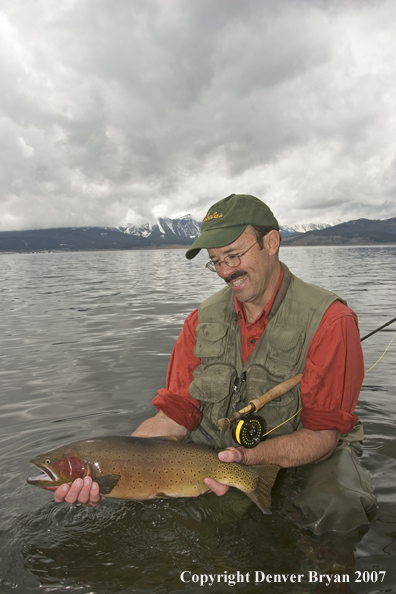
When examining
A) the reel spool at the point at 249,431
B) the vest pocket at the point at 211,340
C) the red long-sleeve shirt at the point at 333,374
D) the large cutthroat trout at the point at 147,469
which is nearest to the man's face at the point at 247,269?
the vest pocket at the point at 211,340

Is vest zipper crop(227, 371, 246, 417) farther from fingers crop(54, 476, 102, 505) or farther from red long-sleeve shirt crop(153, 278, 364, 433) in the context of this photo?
fingers crop(54, 476, 102, 505)

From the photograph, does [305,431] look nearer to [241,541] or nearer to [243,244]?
[241,541]

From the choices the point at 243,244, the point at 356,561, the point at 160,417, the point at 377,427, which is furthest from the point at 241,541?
the point at 377,427

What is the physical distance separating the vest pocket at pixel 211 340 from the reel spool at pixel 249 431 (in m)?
0.86

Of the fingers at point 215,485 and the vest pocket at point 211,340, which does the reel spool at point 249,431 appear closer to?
the fingers at point 215,485

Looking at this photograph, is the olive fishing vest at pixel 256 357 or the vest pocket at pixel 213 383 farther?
the vest pocket at pixel 213 383

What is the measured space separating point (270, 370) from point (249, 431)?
681 mm

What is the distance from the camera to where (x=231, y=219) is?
3.96m

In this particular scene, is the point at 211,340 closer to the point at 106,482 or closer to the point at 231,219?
the point at 231,219

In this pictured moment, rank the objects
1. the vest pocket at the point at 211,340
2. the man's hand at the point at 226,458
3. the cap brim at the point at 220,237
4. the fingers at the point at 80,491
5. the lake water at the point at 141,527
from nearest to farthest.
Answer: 1. the lake water at the point at 141,527
2. the fingers at the point at 80,491
3. the man's hand at the point at 226,458
4. the cap brim at the point at 220,237
5. the vest pocket at the point at 211,340

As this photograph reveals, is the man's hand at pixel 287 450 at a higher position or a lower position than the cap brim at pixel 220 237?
lower

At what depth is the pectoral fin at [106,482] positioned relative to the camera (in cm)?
Answer: 347

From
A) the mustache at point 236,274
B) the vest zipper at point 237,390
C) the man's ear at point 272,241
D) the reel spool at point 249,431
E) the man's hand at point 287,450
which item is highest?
the man's ear at point 272,241

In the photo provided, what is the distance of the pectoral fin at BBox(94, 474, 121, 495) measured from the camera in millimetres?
3467
